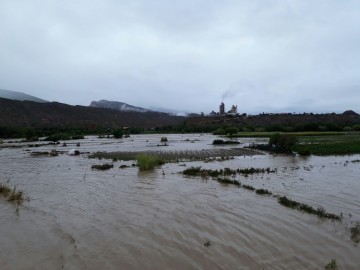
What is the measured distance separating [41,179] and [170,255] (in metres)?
13.1

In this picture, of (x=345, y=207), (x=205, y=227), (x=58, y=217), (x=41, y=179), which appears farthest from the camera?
(x=41, y=179)

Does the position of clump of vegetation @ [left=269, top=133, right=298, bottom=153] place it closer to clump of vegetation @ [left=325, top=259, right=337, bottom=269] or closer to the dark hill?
clump of vegetation @ [left=325, top=259, right=337, bottom=269]

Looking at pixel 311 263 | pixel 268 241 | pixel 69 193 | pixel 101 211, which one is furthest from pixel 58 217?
pixel 311 263

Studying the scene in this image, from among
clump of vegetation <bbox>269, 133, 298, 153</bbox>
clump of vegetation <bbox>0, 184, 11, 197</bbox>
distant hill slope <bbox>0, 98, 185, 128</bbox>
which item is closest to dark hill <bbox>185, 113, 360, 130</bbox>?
distant hill slope <bbox>0, 98, 185, 128</bbox>

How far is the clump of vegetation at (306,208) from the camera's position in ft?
32.6

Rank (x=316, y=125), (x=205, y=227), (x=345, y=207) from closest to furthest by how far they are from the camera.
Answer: (x=205, y=227)
(x=345, y=207)
(x=316, y=125)

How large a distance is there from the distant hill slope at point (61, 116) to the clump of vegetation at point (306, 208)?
88631mm

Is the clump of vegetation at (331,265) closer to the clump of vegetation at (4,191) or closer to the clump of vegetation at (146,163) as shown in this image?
the clump of vegetation at (4,191)

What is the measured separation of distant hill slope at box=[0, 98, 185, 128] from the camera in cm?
9413

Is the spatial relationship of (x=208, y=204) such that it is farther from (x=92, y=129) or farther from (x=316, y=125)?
(x=92, y=129)

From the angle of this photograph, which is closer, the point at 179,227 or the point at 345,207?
the point at 179,227

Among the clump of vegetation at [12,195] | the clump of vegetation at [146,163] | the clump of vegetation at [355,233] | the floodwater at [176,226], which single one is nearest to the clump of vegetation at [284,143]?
the clump of vegetation at [146,163]

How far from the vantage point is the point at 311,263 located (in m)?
6.82

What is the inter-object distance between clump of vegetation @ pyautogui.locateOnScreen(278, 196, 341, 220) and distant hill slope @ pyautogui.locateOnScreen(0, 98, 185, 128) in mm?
88631
